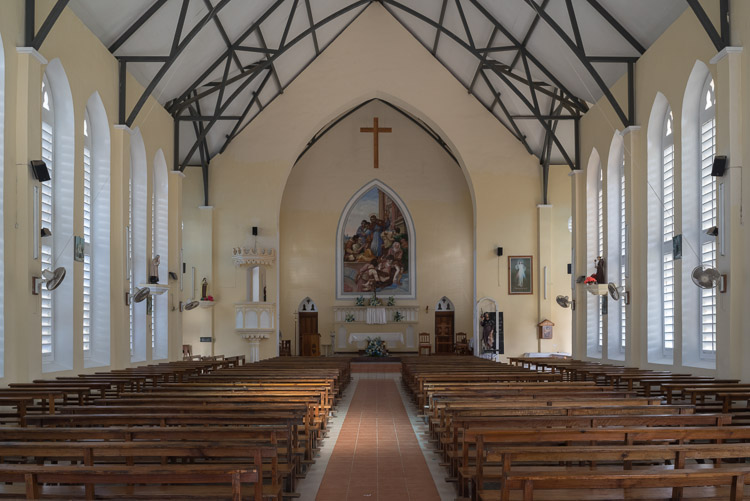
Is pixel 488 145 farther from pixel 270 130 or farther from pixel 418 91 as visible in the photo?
pixel 270 130

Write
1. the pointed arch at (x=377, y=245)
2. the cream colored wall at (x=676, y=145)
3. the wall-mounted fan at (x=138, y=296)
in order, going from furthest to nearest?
the pointed arch at (x=377, y=245) → the wall-mounted fan at (x=138, y=296) → the cream colored wall at (x=676, y=145)

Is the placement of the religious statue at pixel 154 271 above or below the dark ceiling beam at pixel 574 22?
below

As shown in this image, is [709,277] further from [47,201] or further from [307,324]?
[307,324]

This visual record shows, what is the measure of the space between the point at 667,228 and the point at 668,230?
7 cm

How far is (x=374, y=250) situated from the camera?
30578mm

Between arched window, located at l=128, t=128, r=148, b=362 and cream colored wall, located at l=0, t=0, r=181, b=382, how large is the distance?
0.36 metres

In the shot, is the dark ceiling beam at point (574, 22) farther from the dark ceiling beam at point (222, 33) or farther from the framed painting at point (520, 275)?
the framed painting at point (520, 275)

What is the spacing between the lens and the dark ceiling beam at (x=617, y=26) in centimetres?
1565

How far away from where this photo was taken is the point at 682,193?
14266mm

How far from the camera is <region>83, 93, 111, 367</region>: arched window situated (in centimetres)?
1577

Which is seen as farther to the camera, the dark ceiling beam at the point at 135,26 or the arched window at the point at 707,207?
the dark ceiling beam at the point at 135,26

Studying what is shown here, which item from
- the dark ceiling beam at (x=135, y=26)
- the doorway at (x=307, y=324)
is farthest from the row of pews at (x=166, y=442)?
the doorway at (x=307, y=324)

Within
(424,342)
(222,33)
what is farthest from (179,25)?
(424,342)

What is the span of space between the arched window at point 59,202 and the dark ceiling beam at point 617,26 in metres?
10.2
